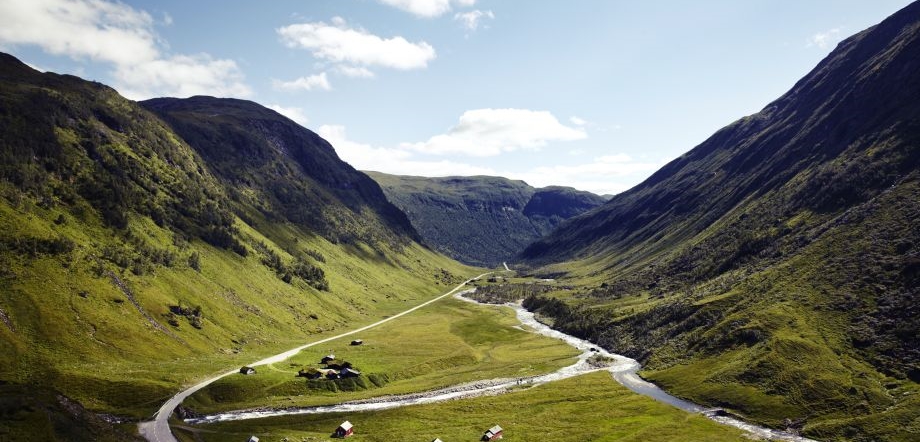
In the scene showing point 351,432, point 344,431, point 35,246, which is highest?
point 35,246

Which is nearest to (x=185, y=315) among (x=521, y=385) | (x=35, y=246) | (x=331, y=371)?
(x=35, y=246)

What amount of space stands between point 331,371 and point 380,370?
61.9 feet

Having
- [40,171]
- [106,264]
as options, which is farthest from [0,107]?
[106,264]

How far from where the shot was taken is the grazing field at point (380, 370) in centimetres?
11481

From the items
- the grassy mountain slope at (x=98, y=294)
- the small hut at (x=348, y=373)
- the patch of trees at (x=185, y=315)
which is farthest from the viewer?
the patch of trees at (x=185, y=315)

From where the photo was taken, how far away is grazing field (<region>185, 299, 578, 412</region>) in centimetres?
11481

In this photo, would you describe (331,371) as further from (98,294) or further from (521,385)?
(98,294)

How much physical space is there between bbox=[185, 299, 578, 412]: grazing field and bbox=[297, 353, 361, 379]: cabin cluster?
1525 mm

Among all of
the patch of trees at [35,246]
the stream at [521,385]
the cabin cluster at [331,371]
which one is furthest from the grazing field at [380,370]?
the patch of trees at [35,246]

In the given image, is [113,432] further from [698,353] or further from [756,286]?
[756,286]

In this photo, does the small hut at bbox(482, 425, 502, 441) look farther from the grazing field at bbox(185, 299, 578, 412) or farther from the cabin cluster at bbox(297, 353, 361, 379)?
the cabin cluster at bbox(297, 353, 361, 379)

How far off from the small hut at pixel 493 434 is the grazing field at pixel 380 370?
126 feet

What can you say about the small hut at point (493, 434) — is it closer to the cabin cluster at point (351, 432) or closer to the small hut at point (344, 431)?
the cabin cluster at point (351, 432)

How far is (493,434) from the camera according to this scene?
98188 mm
